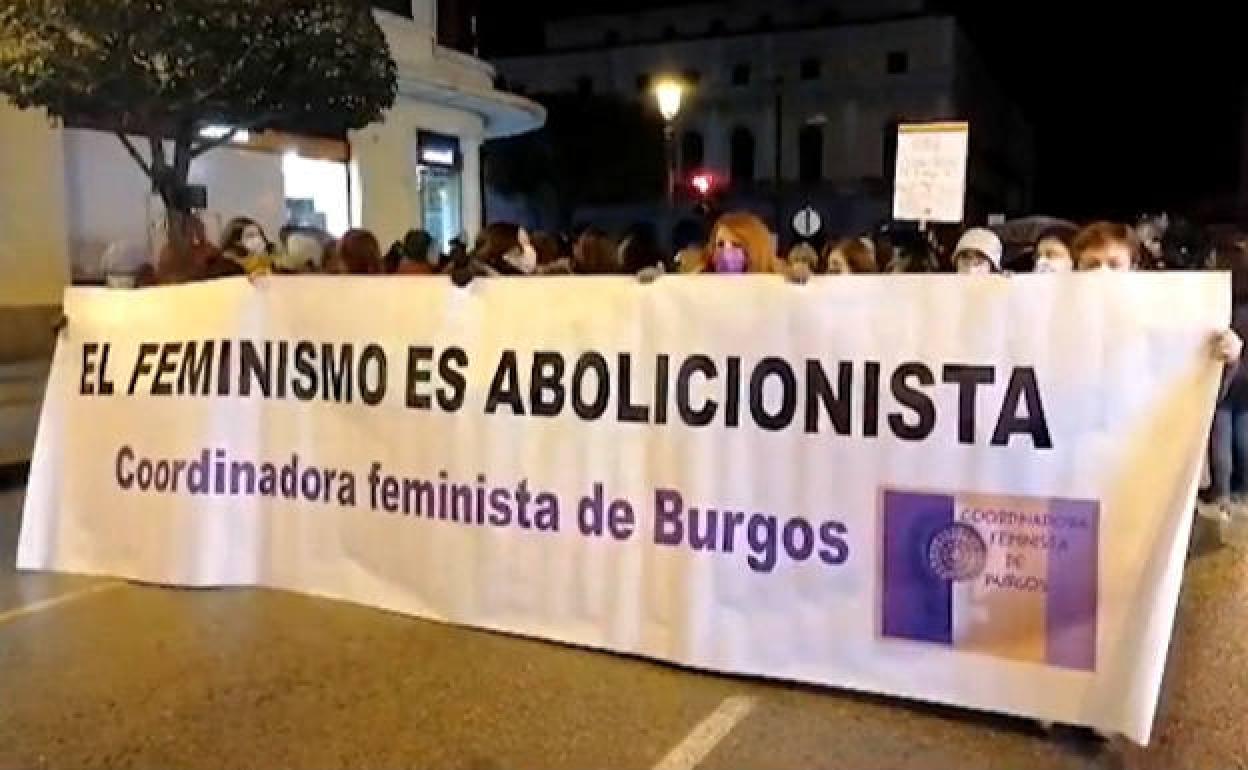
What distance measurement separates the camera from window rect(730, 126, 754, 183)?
60000mm

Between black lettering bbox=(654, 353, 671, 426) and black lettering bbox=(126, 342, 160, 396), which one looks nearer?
black lettering bbox=(654, 353, 671, 426)

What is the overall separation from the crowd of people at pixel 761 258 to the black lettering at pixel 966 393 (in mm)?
530

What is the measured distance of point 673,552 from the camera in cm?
459

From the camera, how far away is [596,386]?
4.75 m

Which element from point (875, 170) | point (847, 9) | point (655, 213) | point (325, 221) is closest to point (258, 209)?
point (325, 221)

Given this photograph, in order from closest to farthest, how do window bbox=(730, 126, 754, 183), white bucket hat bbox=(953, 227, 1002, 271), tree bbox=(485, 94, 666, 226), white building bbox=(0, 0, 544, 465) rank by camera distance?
white bucket hat bbox=(953, 227, 1002, 271) < white building bbox=(0, 0, 544, 465) < tree bbox=(485, 94, 666, 226) < window bbox=(730, 126, 754, 183)

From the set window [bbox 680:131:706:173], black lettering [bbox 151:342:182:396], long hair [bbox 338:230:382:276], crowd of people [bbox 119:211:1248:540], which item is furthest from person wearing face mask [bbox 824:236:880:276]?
window [bbox 680:131:706:173]

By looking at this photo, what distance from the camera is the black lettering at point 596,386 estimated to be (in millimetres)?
4730

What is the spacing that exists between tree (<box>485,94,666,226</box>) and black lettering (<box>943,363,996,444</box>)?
3922 cm

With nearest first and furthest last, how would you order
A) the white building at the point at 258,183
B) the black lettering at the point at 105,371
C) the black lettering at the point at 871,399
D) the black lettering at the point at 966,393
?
the black lettering at the point at 966,393 → the black lettering at the point at 871,399 → the black lettering at the point at 105,371 → the white building at the point at 258,183

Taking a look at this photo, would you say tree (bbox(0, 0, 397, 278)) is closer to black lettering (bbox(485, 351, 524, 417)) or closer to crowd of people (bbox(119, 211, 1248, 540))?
crowd of people (bbox(119, 211, 1248, 540))

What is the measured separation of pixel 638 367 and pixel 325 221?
13048 mm

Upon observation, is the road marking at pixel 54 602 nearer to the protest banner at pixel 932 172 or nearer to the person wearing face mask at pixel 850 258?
the person wearing face mask at pixel 850 258

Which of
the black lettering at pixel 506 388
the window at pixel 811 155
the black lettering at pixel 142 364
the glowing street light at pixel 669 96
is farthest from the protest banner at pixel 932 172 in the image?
the window at pixel 811 155
